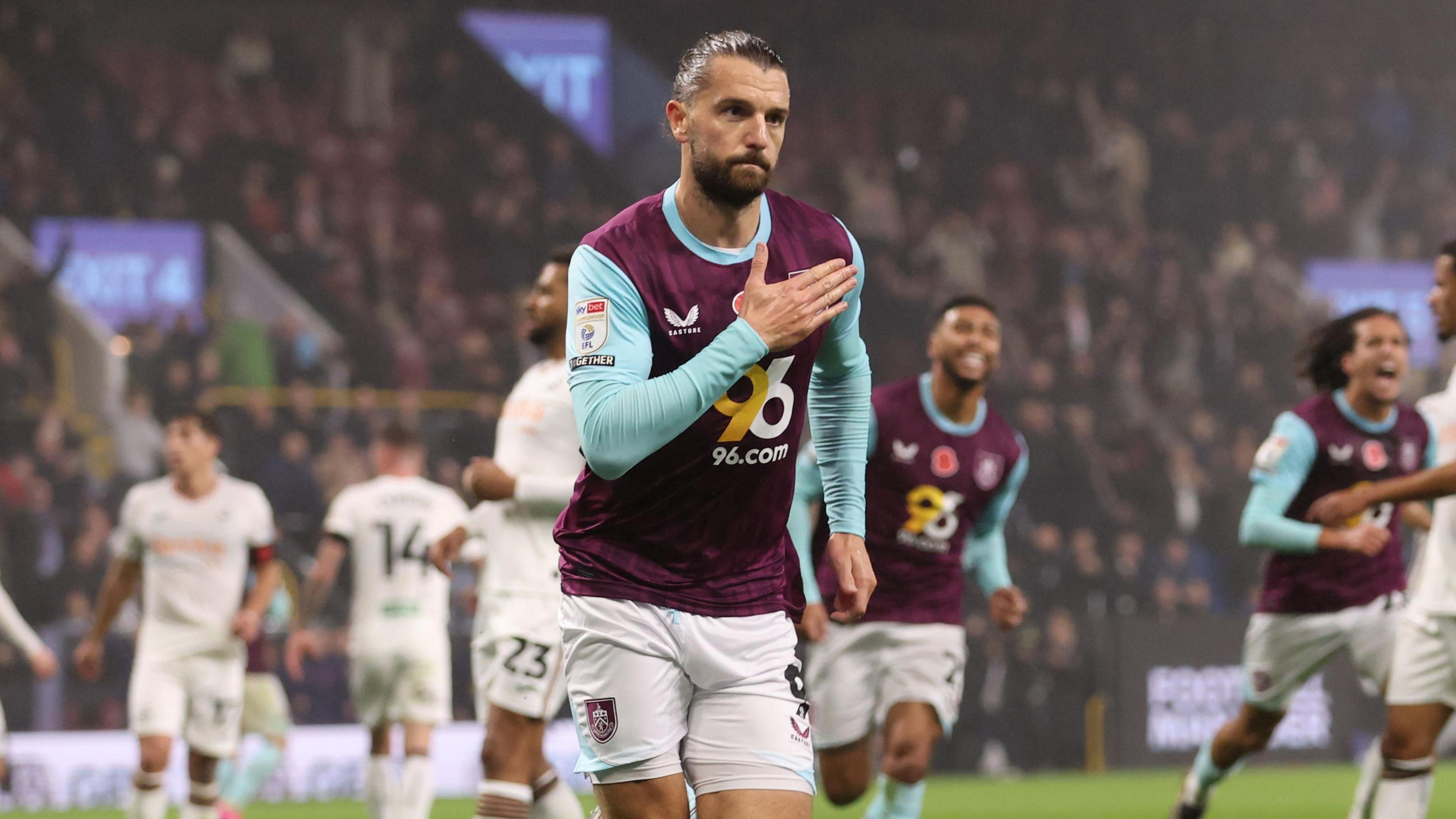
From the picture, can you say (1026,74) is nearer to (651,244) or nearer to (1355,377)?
(1355,377)

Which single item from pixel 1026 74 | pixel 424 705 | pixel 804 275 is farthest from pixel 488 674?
pixel 1026 74

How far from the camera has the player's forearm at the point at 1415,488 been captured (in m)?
5.81

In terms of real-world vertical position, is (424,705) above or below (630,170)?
below

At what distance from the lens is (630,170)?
21.7m

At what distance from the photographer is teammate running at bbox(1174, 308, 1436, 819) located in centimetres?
739

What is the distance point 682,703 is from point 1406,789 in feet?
12.0

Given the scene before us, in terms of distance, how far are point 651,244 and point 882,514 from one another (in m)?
3.78

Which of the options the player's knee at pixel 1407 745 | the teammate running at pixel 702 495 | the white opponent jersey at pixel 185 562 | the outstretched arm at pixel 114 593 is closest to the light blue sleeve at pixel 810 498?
the teammate running at pixel 702 495

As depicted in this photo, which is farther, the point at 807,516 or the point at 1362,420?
the point at 1362,420

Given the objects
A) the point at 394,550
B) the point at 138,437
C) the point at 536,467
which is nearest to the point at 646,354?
the point at 536,467

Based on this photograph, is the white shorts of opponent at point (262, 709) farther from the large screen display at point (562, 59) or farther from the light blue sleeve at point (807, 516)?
the large screen display at point (562, 59)

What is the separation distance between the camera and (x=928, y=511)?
7.29 metres

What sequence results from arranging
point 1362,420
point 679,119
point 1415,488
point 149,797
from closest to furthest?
point 679,119 → point 1415,488 → point 1362,420 → point 149,797

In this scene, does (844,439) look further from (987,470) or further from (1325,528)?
(1325,528)
